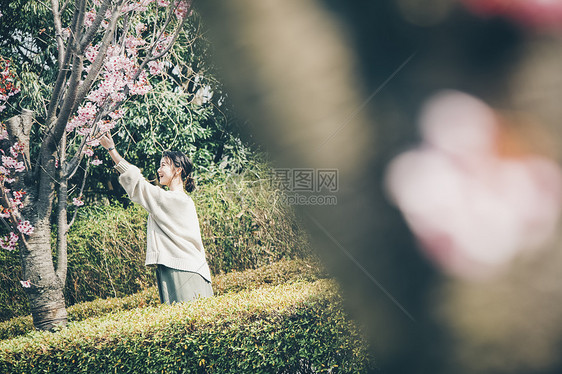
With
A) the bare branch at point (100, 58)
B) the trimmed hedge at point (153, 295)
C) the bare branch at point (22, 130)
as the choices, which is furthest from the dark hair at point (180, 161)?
the trimmed hedge at point (153, 295)

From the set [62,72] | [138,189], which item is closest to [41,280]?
[138,189]

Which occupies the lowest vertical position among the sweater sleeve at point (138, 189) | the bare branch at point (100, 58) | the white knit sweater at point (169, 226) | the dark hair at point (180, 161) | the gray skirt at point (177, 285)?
the gray skirt at point (177, 285)

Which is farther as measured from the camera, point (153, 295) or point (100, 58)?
point (153, 295)

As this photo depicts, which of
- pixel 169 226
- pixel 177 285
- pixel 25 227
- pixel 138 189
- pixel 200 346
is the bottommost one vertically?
pixel 200 346

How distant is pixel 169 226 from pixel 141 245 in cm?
378

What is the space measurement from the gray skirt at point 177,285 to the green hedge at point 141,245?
2.93 m

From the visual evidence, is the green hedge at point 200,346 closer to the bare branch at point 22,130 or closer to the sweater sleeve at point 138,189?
the sweater sleeve at point 138,189

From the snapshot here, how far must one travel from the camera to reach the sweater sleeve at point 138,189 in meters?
4.53

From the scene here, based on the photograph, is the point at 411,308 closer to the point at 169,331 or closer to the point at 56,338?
the point at 169,331

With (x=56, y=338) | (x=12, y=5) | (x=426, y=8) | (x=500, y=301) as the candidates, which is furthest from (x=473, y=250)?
(x=12, y=5)

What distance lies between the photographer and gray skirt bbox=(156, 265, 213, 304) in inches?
185

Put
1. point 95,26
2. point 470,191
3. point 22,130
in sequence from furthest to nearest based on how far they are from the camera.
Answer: point 22,130
point 95,26
point 470,191

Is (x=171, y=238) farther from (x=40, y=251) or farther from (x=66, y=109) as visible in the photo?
(x=66, y=109)

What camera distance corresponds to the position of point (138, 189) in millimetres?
4633
